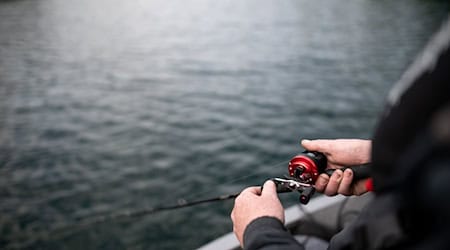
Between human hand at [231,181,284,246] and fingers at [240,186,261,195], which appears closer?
human hand at [231,181,284,246]

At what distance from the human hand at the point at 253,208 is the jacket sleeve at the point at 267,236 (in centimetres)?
6

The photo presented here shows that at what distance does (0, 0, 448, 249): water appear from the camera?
324 inches

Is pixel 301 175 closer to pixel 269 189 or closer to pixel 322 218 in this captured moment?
pixel 269 189

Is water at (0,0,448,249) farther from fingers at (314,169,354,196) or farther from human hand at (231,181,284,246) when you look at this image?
human hand at (231,181,284,246)

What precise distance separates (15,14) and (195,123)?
32.7 m

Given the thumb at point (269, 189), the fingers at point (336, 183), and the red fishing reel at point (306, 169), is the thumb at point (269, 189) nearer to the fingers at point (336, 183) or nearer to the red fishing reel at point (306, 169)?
the red fishing reel at point (306, 169)

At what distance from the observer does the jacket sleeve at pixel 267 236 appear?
1929 millimetres

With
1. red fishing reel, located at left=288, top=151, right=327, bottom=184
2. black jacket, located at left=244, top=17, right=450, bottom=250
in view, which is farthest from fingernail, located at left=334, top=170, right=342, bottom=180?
black jacket, located at left=244, top=17, right=450, bottom=250

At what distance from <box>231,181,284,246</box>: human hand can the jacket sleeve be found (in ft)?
0.20

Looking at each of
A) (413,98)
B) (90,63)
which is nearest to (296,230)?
(413,98)

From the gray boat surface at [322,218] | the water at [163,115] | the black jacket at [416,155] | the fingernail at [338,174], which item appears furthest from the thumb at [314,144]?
the water at [163,115]

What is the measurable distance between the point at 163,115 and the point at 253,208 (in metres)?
11.2

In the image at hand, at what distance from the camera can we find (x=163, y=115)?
13.2 m

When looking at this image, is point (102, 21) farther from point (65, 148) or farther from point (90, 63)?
point (65, 148)
